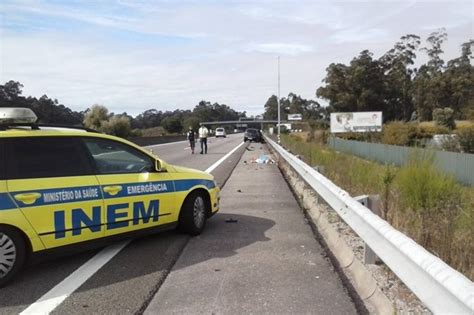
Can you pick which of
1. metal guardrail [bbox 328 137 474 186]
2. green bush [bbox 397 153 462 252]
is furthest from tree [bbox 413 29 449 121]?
green bush [bbox 397 153 462 252]

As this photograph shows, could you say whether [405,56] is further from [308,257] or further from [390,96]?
[308,257]

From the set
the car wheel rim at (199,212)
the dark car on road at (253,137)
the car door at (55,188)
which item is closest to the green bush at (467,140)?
the car wheel rim at (199,212)

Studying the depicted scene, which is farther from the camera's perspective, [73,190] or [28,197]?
[73,190]

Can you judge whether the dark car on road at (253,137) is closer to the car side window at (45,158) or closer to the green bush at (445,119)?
the green bush at (445,119)

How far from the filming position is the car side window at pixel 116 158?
6.39m

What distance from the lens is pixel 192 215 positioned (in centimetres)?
752

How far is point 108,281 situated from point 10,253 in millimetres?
1016

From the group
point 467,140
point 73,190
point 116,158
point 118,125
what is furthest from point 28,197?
point 118,125

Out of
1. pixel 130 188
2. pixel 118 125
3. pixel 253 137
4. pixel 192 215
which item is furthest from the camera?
pixel 118 125

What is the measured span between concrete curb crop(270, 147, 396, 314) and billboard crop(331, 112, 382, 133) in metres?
59.8

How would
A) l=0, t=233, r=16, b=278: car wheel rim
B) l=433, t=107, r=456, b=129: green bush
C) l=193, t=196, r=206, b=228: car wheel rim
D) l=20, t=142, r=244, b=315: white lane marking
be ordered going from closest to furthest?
l=20, t=142, r=244, b=315: white lane marking → l=0, t=233, r=16, b=278: car wheel rim → l=193, t=196, r=206, b=228: car wheel rim → l=433, t=107, r=456, b=129: green bush

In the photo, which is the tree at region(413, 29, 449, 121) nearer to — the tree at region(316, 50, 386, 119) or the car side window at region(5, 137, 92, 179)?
the tree at region(316, 50, 386, 119)

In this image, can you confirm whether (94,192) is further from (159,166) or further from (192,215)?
(192,215)

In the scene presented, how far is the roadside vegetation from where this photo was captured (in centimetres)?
525
